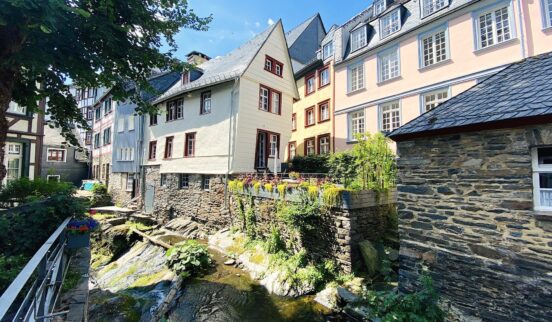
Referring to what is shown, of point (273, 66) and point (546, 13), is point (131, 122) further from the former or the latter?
point (546, 13)

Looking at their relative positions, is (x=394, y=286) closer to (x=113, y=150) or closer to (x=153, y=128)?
(x=153, y=128)

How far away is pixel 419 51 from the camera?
13.8 meters

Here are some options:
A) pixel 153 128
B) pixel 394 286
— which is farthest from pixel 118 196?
pixel 394 286

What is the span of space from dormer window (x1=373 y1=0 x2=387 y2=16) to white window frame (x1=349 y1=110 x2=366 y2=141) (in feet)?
20.6

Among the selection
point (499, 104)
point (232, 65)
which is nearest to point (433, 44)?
point (499, 104)

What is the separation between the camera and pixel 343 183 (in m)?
9.31

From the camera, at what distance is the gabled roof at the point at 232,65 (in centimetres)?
1514

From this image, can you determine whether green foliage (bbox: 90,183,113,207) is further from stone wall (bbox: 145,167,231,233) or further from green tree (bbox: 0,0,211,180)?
green tree (bbox: 0,0,211,180)

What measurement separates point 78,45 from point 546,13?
1459cm

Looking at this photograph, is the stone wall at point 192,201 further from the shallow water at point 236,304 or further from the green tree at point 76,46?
the green tree at point 76,46

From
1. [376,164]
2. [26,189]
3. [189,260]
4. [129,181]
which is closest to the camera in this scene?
[26,189]

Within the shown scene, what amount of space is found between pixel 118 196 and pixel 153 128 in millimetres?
8125

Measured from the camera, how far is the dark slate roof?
16.2ft

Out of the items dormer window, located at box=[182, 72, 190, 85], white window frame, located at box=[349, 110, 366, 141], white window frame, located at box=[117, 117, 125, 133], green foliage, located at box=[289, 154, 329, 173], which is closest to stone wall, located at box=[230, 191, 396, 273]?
green foliage, located at box=[289, 154, 329, 173]
